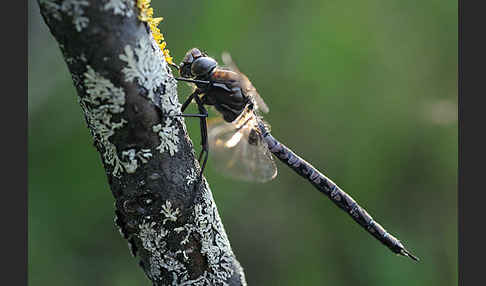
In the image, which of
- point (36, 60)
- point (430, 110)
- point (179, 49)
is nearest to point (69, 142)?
point (36, 60)

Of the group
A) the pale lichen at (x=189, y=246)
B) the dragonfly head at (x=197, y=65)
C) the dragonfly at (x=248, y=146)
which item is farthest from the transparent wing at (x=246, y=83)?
the pale lichen at (x=189, y=246)

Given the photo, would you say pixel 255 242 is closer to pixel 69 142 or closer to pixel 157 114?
pixel 69 142

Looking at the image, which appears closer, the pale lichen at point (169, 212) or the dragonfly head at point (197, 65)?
the pale lichen at point (169, 212)

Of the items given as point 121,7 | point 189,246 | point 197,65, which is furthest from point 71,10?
point 197,65

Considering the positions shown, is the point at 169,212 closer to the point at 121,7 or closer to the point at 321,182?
the point at 121,7

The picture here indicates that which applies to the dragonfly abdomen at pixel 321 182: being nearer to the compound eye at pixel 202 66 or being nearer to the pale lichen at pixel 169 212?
the compound eye at pixel 202 66

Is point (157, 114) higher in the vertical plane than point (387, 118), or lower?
higher
